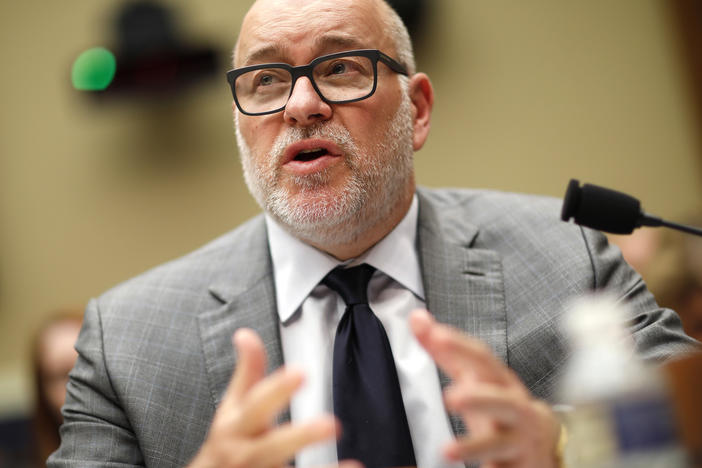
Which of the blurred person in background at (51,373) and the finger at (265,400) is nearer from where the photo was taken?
the finger at (265,400)

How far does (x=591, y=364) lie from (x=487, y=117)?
2.71m

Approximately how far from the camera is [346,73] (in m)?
1.63

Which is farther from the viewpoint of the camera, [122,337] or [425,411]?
[122,337]

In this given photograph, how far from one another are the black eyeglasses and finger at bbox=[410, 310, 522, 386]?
741mm

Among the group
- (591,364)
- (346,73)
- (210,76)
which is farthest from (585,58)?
(591,364)

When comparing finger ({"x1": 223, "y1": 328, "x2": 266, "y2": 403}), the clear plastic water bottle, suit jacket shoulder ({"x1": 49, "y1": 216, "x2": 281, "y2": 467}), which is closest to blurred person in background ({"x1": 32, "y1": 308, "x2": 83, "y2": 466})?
suit jacket shoulder ({"x1": 49, "y1": 216, "x2": 281, "y2": 467})

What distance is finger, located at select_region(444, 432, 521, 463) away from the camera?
910 millimetres

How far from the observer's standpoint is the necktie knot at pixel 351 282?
1602mm

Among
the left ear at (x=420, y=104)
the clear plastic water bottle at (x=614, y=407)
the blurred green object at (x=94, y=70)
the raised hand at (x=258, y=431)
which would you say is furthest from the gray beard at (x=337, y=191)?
the blurred green object at (x=94, y=70)

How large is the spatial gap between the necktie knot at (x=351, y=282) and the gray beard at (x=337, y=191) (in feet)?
0.22

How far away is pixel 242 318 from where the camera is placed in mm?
1641

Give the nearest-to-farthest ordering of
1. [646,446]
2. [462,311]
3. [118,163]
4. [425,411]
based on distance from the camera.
Answer: [646,446] < [425,411] < [462,311] < [118,163]

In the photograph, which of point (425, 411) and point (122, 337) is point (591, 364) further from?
point (122, 337)

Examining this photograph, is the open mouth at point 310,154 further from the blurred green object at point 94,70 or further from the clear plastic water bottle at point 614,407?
the blurred green object at point 94,70
